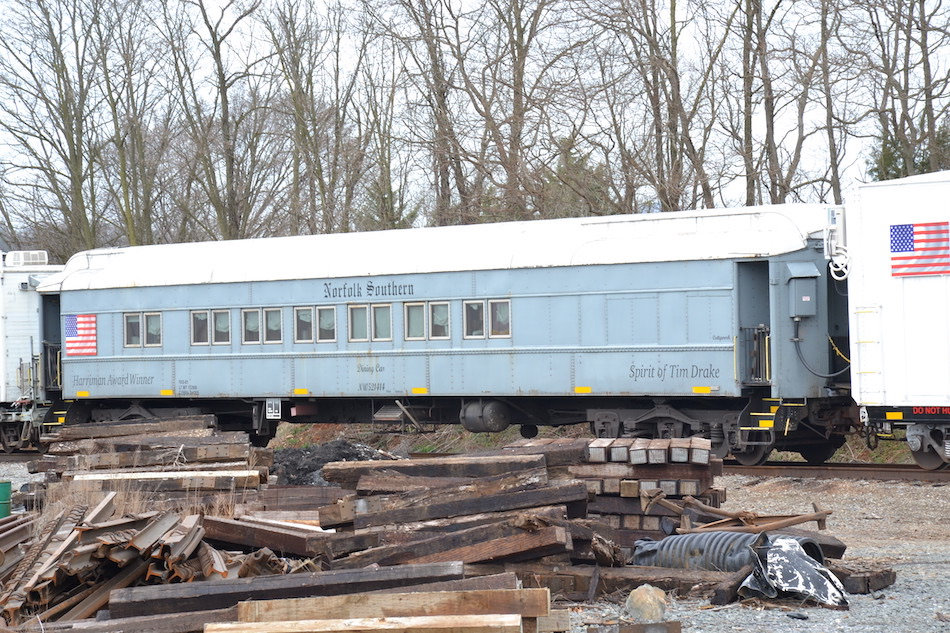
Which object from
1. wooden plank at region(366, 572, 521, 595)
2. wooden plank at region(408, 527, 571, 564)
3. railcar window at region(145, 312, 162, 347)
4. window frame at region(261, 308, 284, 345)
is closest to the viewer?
wooden plank at region(366, 572, 521, 595)

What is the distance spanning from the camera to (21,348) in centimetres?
2209

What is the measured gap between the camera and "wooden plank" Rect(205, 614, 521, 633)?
574 centimetres

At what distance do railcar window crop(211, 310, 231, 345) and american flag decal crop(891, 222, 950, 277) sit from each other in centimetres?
1085

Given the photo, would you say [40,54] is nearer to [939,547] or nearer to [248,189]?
[248,189]

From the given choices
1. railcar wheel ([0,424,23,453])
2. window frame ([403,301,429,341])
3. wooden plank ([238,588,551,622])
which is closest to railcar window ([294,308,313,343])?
window frame ([403,301,429,341])

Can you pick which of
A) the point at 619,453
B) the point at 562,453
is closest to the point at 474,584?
the point at 562,453

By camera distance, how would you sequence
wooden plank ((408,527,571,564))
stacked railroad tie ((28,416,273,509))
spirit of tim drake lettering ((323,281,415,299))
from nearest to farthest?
wooden plank ((408,527,571,564))
stacked railroad tie ((28,416,273,509))
spirit of tim drake lettering ((323,281,415,299))

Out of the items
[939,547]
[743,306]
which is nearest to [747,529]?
[939,547]

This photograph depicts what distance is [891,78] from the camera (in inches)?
818

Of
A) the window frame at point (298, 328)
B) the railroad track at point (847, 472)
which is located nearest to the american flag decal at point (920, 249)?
the railroad track at point (847, 472)

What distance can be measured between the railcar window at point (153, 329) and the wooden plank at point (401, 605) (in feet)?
46.5

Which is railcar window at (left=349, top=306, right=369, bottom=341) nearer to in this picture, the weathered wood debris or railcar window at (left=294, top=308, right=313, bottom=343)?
railcar window at (left=294, top=308, right=313, bottom=343)

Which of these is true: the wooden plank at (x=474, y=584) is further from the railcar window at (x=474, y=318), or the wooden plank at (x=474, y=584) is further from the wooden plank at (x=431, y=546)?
the railcar window at (x=474, y=318)

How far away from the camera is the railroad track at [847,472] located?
1488cm
